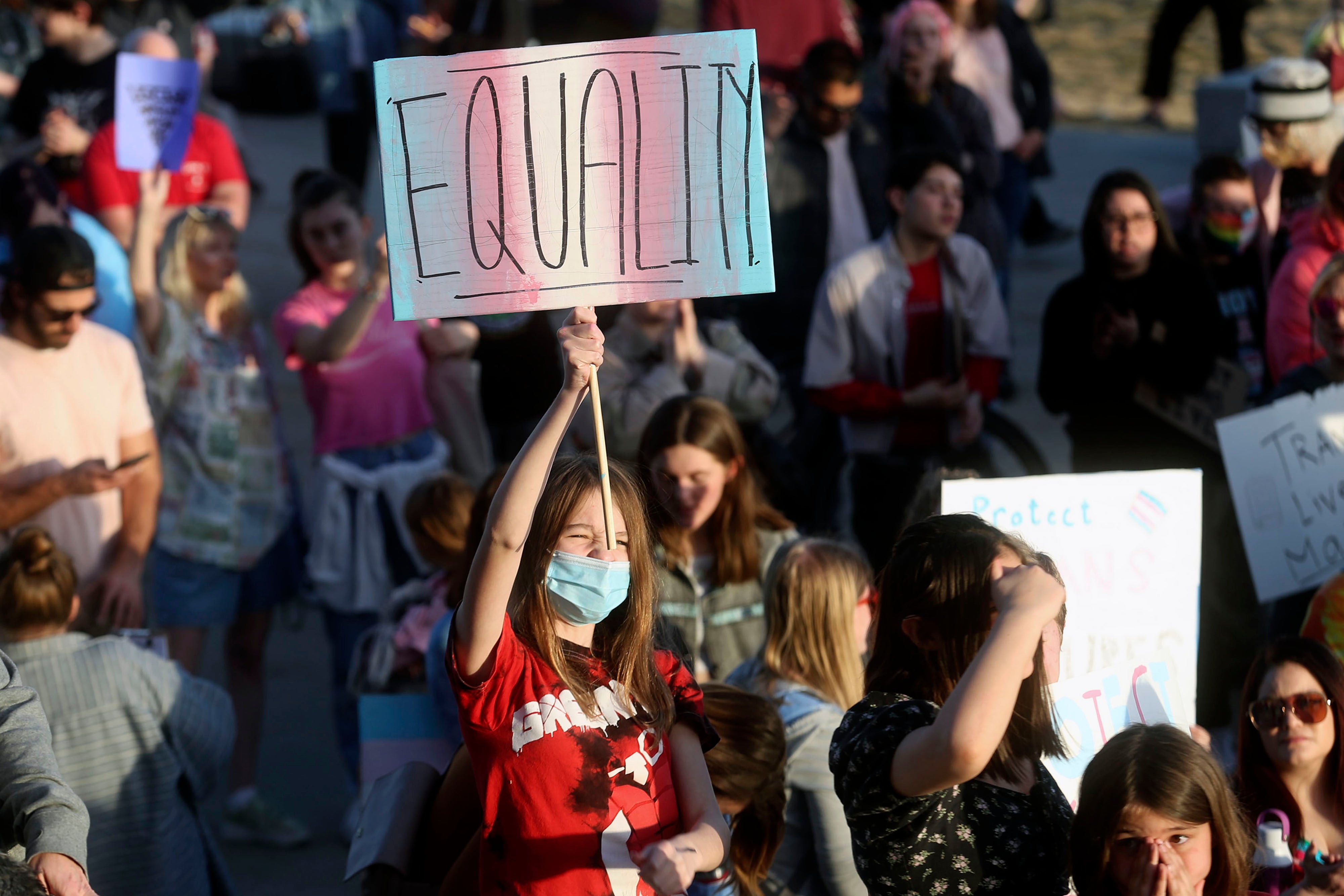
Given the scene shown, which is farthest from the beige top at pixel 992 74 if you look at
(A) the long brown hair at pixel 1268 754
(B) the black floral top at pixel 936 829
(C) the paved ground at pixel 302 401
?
(B) the black floral top at pixel 936 829

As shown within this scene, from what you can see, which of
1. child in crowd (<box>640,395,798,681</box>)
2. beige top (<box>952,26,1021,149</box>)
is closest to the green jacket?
child in crowd (<box>640,395,798,681</box>)

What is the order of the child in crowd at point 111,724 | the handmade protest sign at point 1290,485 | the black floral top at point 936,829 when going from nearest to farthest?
1. the black floral top at point 936,829
2. the child in crowd at point 111,724
3. the handmade protest sign at point 1290,485

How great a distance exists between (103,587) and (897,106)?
12.6 feet

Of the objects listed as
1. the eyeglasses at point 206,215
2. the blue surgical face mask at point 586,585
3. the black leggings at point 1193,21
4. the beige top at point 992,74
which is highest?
the black leggings at point 1193,21

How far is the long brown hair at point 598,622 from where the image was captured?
2.58 meters

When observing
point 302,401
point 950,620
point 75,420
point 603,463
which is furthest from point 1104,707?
point 302,401

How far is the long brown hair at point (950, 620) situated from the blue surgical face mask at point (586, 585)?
1.43 ft

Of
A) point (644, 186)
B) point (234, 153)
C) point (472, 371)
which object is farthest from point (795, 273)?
point (644, 186)

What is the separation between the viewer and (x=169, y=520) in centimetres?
494

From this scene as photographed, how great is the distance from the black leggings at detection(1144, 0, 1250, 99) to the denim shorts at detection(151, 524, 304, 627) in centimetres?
908

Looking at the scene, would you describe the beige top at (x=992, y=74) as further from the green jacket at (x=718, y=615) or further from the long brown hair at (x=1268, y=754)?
the long brown hair at (x=1268, y=754)

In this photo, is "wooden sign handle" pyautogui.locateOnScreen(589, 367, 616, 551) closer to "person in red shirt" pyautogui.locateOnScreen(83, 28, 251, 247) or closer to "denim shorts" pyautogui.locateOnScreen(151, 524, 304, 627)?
"denim shorts" pyautogui.locateOnScreen(151, 524, 304, 627)

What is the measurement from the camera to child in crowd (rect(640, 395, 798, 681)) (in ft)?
13.5

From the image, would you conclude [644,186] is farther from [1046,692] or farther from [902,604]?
[1046,692]
